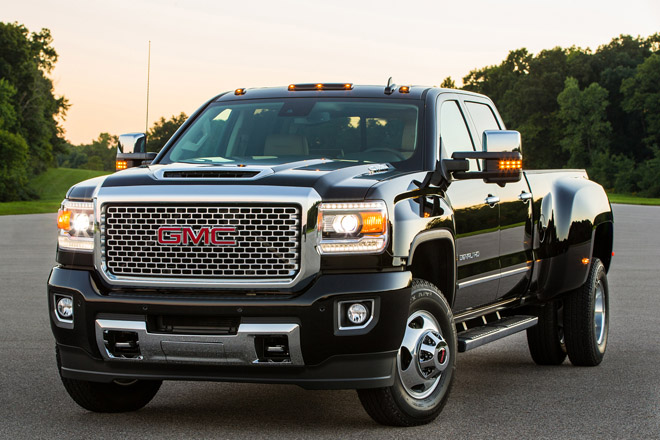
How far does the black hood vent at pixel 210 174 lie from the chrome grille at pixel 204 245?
254mm

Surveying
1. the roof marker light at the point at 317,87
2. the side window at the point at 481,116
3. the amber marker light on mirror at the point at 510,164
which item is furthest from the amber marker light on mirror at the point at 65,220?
the side window at the point at 481,116

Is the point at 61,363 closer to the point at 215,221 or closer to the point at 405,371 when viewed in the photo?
the point at 215,221

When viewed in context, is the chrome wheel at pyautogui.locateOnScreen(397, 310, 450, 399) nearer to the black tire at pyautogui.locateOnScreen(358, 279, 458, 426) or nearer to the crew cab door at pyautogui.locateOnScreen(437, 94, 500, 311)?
the black tire at pyautogui.locateOnScreen(358, 279, 458, 426)

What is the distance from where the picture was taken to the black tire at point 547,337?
29.0 ft

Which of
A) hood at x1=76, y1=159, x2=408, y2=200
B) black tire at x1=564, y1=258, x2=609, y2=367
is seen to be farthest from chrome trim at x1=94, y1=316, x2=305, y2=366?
black tire at x1=564, y1=258, x2=609, y2=367

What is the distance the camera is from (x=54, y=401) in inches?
274

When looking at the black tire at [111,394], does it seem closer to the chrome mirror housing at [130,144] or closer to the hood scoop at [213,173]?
the hood scoop at [213,173]

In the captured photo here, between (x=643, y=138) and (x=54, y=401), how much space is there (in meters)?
123

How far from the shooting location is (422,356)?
620cm

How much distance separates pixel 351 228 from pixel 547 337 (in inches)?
143

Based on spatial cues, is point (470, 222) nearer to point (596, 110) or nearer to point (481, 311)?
point (481, 311)

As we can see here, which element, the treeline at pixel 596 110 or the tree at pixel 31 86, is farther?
the treeline at pixel 596 110

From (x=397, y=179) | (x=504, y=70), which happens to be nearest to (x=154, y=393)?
(x=397, y=179)

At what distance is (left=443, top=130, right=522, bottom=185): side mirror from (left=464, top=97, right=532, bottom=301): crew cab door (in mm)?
435
